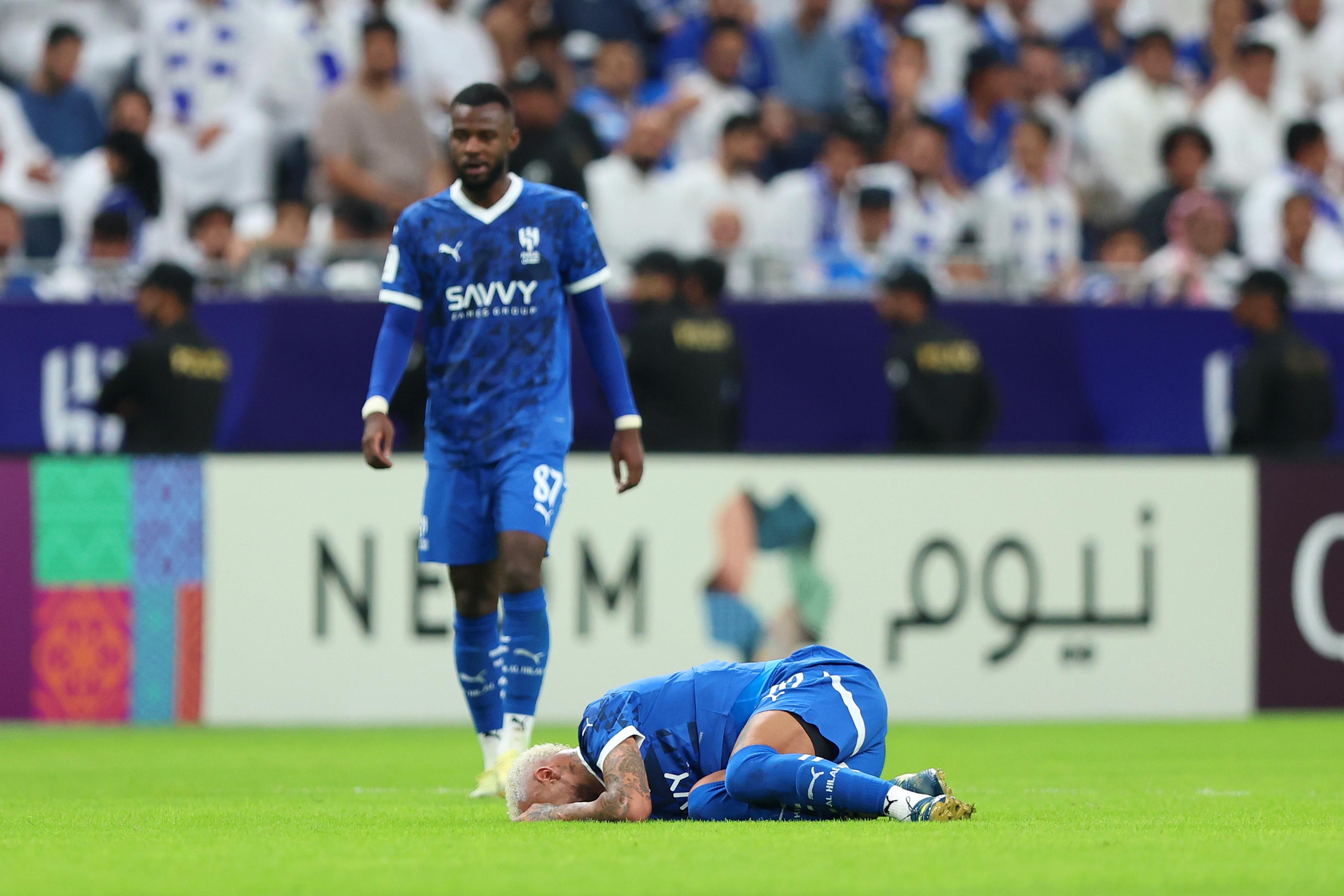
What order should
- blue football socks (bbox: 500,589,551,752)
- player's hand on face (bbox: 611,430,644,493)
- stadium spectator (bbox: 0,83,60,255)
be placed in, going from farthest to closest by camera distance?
stadium spectator (bbox: 0,83,60,255) < player's hand on face (bbox: 611,430,644,493) < blue football socks (bbox: 500,589,551,752)

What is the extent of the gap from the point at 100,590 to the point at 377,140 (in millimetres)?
4183

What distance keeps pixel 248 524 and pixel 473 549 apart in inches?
177

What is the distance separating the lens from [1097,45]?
19391mm

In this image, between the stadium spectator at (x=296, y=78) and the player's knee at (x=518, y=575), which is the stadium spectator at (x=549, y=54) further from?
the player's knee at (x=518, y=575)

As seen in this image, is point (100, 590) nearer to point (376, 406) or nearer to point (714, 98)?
point (376, 406)

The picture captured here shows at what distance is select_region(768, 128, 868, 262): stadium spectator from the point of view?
15430 millimetres

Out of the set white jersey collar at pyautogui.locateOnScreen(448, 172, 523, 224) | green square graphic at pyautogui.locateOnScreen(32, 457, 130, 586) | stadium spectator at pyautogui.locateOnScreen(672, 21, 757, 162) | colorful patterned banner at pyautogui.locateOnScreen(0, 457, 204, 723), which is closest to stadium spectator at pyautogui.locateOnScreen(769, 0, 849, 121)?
stadium spectator at pyautogui.locateOnScreen(672, 21, 757, 162)

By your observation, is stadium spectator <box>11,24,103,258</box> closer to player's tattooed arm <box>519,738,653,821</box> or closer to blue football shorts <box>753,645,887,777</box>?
player's tattooed arm <box>519,738,653,821</box>

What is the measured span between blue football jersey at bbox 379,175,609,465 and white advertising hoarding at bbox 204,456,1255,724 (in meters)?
4.26

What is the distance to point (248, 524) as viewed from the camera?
11977 millimetres

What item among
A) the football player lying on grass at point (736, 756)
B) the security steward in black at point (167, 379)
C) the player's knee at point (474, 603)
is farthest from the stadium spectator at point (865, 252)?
the football player lying on grass at point (736, 756)

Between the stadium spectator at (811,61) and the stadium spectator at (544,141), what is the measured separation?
3460mm

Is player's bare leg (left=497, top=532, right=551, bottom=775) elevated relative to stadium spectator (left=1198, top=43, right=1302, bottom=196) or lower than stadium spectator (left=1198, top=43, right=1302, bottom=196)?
lower

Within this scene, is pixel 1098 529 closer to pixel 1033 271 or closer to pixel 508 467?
pixel 1033 271
